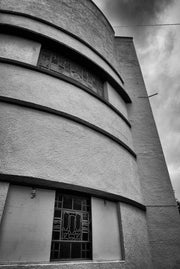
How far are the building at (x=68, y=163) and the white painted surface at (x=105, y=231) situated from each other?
17 millimetres

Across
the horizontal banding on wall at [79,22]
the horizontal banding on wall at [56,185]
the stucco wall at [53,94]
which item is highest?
the horizontal banding on wall at [79,22]

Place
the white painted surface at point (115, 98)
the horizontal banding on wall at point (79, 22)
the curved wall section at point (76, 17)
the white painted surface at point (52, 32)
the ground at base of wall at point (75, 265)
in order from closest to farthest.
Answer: the ground at base of wall at point (75, 265)
the white painted surface at point (52, 32)
the horizontal banding on wall at point (79, 22)
the curved wall section at point (76, 17)
the white painted surface at point (115, 98)

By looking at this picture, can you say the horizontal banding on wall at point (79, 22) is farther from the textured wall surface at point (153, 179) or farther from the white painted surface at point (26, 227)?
the white painted surface at point (26, 227)

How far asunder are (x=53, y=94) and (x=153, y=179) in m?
3.98

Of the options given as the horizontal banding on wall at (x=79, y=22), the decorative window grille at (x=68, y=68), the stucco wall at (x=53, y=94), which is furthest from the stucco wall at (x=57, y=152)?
the horizontal banding on wall at (x=79, y=22)

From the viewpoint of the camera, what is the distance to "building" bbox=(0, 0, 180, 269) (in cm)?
249

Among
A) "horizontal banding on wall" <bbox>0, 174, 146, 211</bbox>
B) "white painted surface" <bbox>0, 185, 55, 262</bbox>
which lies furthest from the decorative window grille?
"white painted surface" <bbox>0, 185, 55, 262</bbox>

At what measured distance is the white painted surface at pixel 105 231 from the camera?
116 inches

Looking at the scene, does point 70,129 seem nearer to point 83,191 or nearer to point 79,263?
point 83,191

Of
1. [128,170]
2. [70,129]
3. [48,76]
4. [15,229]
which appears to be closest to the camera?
[15,229]

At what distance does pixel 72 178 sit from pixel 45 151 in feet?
2.34

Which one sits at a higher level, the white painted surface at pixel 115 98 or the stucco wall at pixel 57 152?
the white painted surface at pixel 115 98

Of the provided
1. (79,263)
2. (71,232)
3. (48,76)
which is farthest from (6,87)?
(79,263)

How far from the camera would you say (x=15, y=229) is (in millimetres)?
2275
